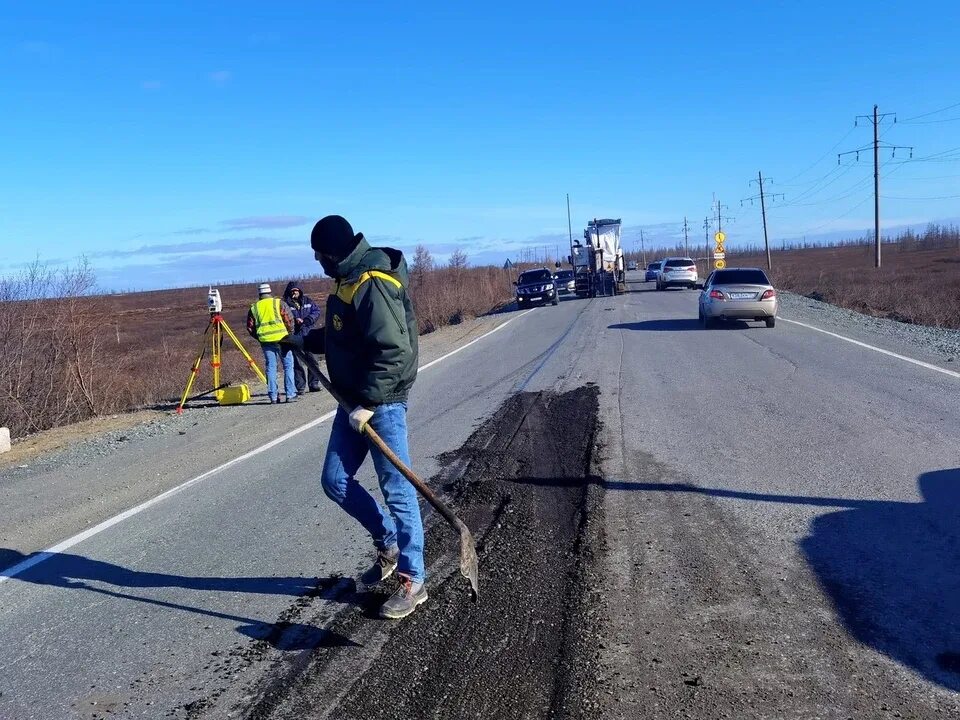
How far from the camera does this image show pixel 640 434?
9.42 m

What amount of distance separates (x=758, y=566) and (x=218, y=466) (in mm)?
5932

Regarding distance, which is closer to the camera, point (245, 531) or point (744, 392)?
point (245, 531)

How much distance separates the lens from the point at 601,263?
46.8 meters

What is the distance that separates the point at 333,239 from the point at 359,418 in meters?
0.99

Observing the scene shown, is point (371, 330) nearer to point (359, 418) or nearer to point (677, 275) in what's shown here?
point (359, 418)

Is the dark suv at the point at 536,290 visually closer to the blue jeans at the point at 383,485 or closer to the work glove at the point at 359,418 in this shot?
the blue jeans at the point at 383,485

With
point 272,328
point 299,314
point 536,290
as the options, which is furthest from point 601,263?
point 272,328

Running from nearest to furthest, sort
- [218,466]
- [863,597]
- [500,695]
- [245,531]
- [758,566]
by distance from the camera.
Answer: [500,695] < [863,597] < [758,566] < [245,531] < [218,466]

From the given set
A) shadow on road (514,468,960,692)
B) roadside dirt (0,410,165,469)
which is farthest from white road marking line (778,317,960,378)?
roadside dirt (0,410,165,469)

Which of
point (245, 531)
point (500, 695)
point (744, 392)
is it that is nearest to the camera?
point (500, 695)

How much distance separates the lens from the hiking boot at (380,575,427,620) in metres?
4.68

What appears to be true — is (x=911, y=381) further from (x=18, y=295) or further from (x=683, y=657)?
(x=18, y=295)

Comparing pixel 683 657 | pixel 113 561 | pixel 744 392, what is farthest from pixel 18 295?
pixel 683 657

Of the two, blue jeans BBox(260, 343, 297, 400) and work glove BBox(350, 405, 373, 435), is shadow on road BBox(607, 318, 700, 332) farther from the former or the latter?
work glove BBox(350, 405, 373, 435)
